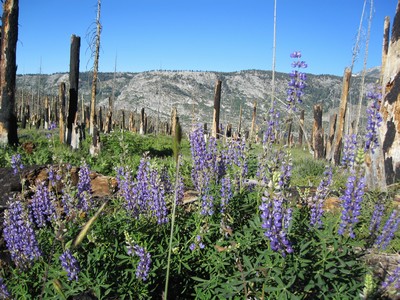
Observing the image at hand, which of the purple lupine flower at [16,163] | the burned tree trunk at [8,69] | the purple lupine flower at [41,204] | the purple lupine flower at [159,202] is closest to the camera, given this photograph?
the purple lupine flower at [159,202]

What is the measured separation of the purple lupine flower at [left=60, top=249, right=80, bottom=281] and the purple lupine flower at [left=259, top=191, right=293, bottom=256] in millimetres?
1523

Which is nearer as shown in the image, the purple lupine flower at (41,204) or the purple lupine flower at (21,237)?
the purple lupine flower at (21,237)

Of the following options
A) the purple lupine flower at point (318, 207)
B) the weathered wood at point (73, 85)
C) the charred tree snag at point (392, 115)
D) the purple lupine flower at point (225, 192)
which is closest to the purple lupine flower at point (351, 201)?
the purple lupine flower at point (318, 207)

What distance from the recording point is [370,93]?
2.92m

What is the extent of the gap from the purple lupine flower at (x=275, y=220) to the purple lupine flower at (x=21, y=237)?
7.32ft

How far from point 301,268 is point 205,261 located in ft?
3.46

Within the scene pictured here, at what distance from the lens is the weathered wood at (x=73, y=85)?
479 inches

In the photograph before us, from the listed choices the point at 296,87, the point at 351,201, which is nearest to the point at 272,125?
the point at 296,87

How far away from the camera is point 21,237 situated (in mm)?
3363

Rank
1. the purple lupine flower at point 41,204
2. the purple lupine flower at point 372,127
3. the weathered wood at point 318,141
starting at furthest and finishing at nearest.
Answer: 1. the weathered wood at point 318,141
2. the purple lupine flower at point 41,204
3. the purple lupine flower at point 372,127

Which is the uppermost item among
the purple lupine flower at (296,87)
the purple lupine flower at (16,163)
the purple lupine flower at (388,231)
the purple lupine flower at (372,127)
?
the purple lupine flower at (296,87)

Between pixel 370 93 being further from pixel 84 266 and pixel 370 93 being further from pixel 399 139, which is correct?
pixel 399 139

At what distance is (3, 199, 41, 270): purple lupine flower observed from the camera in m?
3.29

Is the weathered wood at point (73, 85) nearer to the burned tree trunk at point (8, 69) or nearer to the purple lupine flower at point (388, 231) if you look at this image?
the burned tree trunk at point (8, 69)
